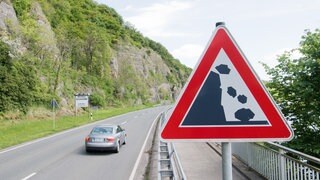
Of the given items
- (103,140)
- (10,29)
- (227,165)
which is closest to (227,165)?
(227,165)

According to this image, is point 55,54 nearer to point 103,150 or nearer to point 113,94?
point 113,94

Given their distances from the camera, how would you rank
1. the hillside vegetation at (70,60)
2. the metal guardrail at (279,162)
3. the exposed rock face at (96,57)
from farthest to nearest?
the exposed rock face at (96,57), the hillside vegetation at (70,60), the metal guardrail at (279,162)

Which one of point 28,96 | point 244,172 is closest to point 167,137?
point 244,172

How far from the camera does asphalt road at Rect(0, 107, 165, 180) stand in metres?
13.6

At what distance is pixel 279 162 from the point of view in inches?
353

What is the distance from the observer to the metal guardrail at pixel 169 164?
8454 mm

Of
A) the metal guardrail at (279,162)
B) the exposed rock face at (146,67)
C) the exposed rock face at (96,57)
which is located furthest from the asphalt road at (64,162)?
the exposed rock face at (146,67)

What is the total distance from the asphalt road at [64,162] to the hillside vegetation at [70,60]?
18.4 metres

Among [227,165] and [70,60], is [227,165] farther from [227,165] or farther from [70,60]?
[70,60]

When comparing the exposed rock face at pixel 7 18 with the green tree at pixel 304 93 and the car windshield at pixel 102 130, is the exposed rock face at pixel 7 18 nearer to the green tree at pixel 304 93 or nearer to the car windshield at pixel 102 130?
the car windshield at pixel 102 130

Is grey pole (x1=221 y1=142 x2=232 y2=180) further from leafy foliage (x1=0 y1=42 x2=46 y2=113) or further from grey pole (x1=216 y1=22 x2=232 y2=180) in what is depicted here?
leafy foliage (x1=0 y1=42 x2=46 y2=113)

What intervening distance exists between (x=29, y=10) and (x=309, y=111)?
1996 inches

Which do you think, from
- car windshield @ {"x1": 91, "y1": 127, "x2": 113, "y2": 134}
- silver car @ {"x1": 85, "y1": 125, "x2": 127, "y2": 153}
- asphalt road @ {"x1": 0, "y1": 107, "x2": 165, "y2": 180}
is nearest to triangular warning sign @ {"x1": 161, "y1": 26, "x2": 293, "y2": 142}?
asphalt road @ {"x1": 0, "y1": 107, "x2": 165, "y2": 180}

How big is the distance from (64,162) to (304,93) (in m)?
10.6
